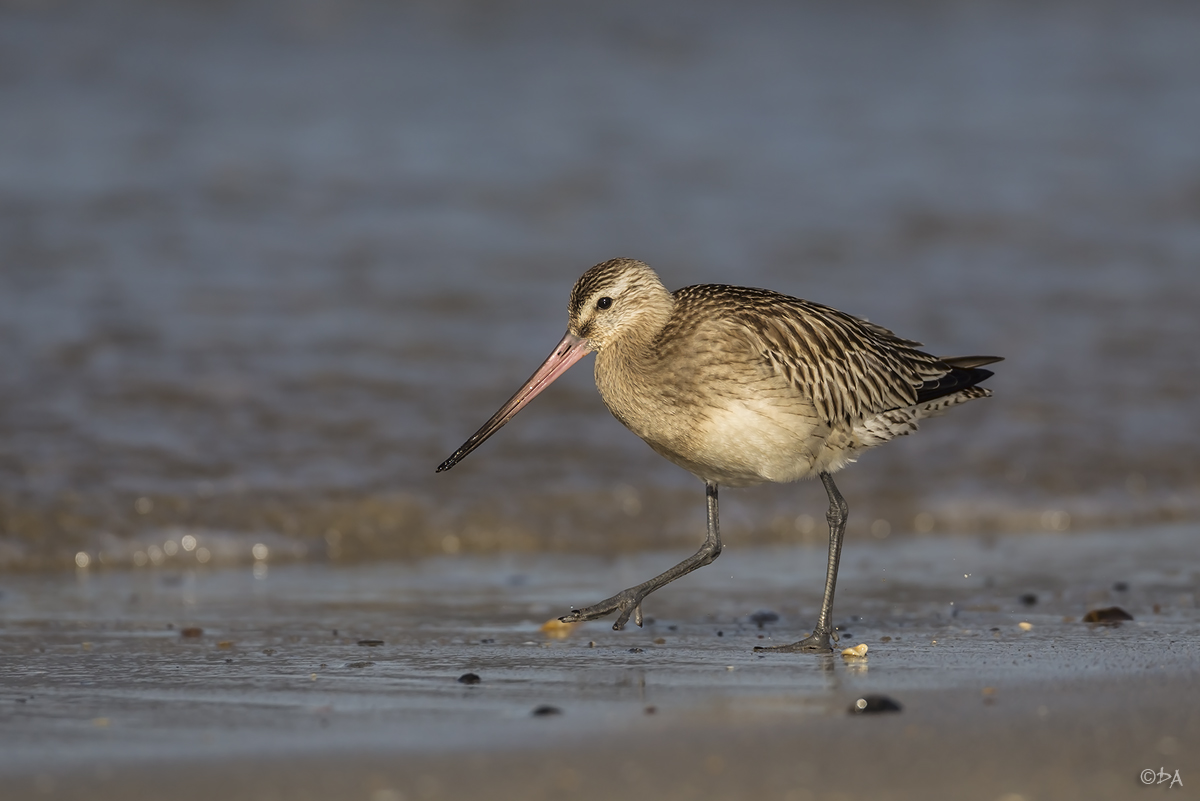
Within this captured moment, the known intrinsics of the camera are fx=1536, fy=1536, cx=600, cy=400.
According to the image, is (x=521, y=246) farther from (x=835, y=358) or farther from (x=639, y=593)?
(x=639, y=593)

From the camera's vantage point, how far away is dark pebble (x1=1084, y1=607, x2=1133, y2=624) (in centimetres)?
565

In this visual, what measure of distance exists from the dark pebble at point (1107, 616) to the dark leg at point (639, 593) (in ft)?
4.60

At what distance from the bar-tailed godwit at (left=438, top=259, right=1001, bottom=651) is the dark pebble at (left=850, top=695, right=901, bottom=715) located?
94cm

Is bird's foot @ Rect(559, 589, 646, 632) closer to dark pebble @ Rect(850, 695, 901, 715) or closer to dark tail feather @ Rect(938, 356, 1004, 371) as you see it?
dark pebble @ Rect(850, 695, 901, 715)

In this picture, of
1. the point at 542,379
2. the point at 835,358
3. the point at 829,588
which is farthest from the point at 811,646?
the point at 542,379

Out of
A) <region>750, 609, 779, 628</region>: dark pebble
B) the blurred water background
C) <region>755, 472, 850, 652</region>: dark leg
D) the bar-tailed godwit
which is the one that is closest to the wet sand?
<region>750, 609, 779, 628</region>: dark pebble

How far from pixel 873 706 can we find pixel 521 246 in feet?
25.4

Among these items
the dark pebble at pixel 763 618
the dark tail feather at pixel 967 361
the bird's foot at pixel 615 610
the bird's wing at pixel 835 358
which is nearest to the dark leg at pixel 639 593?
the bird's foot at pixel 615 610

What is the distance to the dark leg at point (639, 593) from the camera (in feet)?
18.0

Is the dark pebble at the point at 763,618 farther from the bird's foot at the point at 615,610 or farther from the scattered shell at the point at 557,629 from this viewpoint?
the scattered shell at the point at 557,629

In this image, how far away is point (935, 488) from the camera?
7.98 metres

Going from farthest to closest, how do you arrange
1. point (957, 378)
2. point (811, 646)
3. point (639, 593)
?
point (957, 378), point (639, 593), point (811, 646)

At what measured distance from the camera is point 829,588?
5.46 meters

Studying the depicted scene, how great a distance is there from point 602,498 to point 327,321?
3.01m
